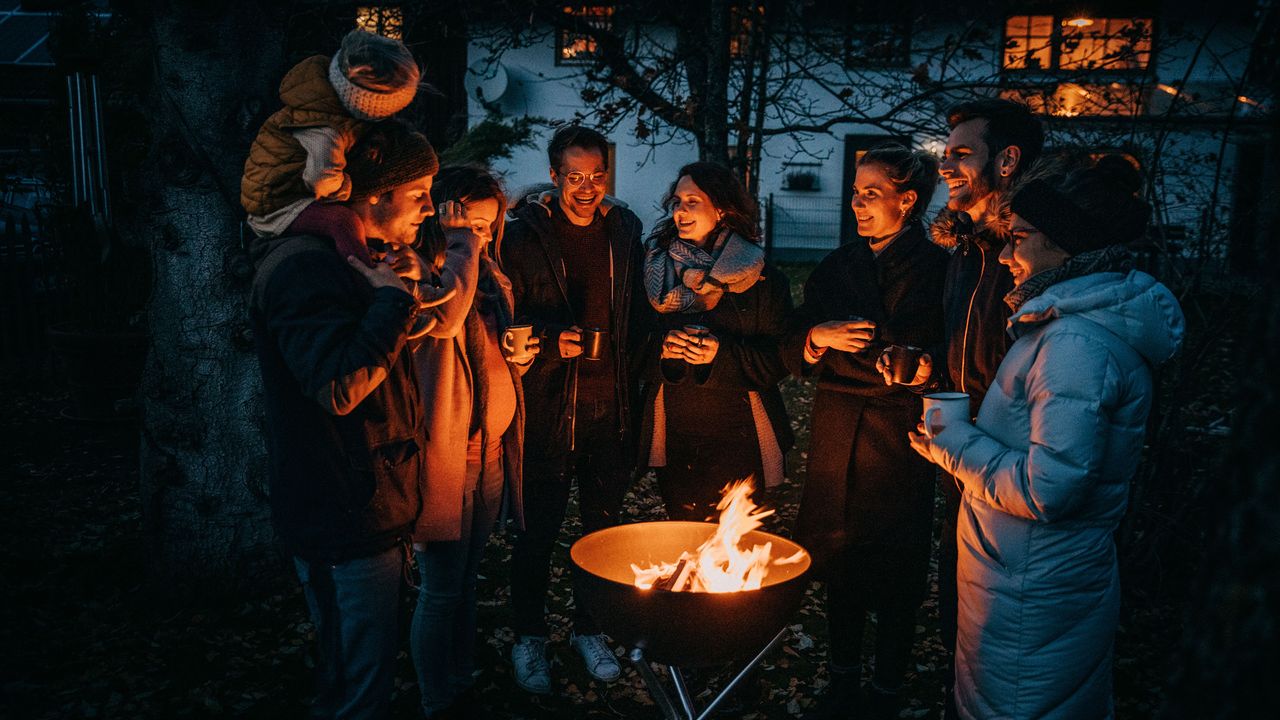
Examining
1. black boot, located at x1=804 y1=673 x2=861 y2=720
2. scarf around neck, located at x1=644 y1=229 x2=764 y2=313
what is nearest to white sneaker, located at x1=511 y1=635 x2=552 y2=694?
black boot, located at x1=804 y1=673 x2=861 y2=720

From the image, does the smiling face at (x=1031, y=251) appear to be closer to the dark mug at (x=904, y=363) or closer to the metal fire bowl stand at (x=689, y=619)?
the dark mug at (x=904, y=363)

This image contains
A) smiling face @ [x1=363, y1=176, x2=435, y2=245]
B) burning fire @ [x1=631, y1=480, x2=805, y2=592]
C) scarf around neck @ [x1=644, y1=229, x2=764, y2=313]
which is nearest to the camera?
smiling face @ [x1=363, y1=176, x2=435, y2=245]

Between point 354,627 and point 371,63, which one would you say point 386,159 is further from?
point 354,627

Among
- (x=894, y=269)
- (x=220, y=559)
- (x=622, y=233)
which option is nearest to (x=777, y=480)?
(x=894, y=269)

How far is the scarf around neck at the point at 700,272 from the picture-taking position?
11.7 ft

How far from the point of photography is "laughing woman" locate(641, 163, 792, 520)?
3.63 metres

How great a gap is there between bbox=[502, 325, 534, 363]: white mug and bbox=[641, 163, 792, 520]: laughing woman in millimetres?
664

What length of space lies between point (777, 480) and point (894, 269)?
42.0 inches

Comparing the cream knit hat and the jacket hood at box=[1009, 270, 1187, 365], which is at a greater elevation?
the cream knit hat

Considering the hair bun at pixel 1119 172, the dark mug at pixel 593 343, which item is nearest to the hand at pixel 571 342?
the dark mug at pixel 593 343

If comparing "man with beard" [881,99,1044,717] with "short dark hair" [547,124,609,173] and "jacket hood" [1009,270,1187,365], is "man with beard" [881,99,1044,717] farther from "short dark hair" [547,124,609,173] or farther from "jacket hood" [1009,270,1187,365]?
"short dark hair" [547,124,609,173]

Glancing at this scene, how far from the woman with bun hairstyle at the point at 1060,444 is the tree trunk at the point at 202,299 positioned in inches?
139

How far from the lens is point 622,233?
3896 mm

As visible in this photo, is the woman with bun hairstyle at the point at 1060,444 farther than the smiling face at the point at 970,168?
No
